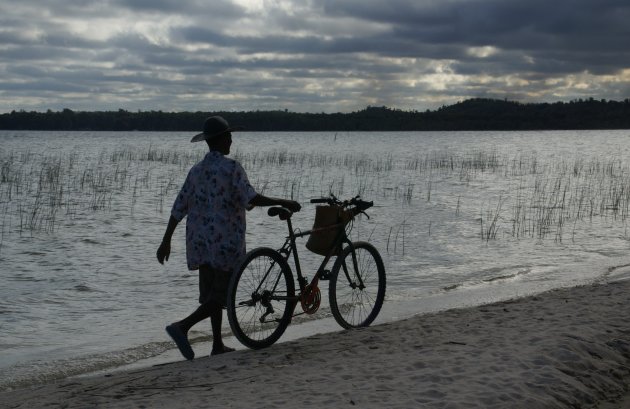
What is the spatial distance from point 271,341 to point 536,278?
7.07 m

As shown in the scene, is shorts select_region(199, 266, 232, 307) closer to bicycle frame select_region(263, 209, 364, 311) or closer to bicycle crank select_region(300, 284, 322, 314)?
bicycle frame select_region(263, 209, 364, 311)

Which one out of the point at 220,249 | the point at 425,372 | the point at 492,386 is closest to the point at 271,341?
the point at 220,249

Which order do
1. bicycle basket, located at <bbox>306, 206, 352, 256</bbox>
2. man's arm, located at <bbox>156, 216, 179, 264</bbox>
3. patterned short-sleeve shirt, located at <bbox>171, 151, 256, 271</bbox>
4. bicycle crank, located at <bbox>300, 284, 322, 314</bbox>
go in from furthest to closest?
bicycle basket, located at <bbox>306, 206, 352, 256</bbox>
bicycle crank, located at <bbox>300, 284, 322, 314</bbox>
man's arm, located at <bbox>156, 216, 179, 264</bbox>
patterned short-sleeve shirt, located at <bbox>171, 151, 256, 271</bbox>

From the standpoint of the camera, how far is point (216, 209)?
6.25 m

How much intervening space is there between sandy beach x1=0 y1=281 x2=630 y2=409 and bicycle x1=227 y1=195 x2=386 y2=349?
29 cm

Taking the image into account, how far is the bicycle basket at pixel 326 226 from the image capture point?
7.11 metres

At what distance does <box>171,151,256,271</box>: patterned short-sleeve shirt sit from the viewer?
623cm

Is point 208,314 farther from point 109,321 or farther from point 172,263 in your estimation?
point 172,263

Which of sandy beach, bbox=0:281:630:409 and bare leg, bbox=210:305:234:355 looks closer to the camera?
sandy beach, bbox=0:281:630:409

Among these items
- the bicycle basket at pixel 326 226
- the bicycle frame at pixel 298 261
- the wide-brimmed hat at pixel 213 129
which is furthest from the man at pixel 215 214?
the bicycle basket at pixel 326 226

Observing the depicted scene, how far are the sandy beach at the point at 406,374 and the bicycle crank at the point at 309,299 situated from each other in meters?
0.31

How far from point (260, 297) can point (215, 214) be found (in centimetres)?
89

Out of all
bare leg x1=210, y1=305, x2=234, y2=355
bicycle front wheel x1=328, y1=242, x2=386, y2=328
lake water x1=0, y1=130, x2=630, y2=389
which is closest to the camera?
bare leg x1=210, y1=305, x2=234, y2=355

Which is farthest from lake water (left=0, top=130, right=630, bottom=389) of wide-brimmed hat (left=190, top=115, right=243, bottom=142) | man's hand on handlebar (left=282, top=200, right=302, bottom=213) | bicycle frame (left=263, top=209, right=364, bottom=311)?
wide-brimmed hat (left=190, top=115, right=243, bottom=142)
